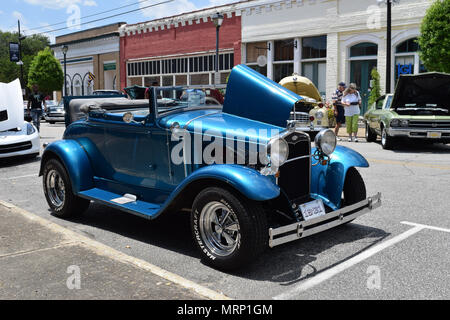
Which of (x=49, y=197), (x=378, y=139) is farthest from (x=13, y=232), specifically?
(x=378, y=139)

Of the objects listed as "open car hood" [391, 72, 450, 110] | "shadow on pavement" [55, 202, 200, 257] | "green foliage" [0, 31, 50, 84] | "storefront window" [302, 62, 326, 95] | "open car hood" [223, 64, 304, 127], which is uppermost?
"green foliage" [0, 31, 50, 84]

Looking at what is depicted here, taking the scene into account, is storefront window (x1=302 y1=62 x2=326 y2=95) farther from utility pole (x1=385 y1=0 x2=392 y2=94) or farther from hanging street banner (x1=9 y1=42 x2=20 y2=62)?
hanging street banner (x1=9 y1=42 x2=20 y2=62)

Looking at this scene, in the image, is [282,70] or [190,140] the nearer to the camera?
[190,140]

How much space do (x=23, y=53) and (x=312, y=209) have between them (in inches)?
3879

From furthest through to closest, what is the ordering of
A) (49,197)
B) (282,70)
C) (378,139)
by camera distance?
(282,70), (378,139), (49,197)

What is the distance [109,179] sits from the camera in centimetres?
577

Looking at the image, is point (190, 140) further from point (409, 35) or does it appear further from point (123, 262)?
point (409, 35)

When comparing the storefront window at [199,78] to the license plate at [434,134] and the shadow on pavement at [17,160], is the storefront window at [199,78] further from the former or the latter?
the license plate at [434,134]

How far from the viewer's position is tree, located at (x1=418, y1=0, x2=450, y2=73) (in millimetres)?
16406

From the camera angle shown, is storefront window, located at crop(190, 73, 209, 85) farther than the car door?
Yes

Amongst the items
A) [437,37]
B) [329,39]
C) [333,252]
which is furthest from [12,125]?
[329,39]

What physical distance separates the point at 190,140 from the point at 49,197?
8.36 feet

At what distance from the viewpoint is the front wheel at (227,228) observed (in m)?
3.96

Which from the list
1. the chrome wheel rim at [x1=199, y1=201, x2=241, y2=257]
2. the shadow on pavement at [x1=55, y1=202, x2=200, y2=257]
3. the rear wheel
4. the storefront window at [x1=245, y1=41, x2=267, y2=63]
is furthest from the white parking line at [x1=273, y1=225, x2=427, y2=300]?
the storefront window at [x1=245, y1=41, x2=267, y2=63]
